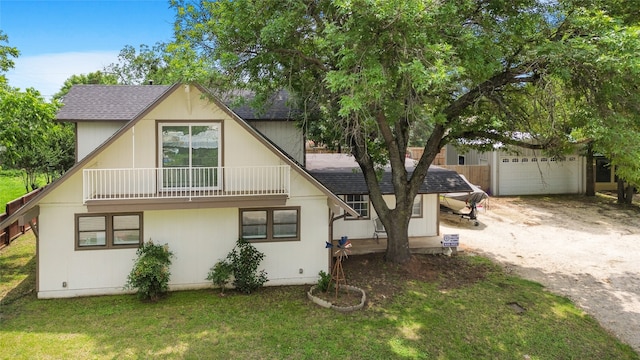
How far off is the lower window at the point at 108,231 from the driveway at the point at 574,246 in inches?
457

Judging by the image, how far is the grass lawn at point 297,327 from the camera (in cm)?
777

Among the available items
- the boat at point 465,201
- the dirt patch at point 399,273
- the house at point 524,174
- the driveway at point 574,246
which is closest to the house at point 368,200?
the dirt patch at point 399,273

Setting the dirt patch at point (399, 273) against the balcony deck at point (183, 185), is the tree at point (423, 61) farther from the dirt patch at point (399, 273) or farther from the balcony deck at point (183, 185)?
the balcony deck at point (183, 185)

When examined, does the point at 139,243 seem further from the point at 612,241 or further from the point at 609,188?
the point at 609,188

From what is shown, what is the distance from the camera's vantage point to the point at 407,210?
12.4 metres

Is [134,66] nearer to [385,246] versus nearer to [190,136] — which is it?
[190,136]

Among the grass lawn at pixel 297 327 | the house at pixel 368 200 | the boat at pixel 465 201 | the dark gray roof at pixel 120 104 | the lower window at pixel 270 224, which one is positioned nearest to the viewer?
the grass lawn at pixel 297 327

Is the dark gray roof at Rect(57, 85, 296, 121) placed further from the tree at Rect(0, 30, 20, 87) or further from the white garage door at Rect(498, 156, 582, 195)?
the white garage door at Rect(498, 156, 582, 195)

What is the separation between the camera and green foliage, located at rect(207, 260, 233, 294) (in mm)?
10141

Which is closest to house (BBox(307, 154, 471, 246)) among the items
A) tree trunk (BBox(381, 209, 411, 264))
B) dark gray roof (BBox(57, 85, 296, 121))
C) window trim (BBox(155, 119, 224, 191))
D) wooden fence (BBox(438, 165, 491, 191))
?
tree trunk (BBox(381, 209, 411, 264))

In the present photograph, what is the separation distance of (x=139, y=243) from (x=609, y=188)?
100ft

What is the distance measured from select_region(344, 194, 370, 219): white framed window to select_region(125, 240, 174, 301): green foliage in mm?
7161

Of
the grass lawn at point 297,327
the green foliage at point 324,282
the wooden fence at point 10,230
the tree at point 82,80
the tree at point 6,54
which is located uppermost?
the tree at point 82,80

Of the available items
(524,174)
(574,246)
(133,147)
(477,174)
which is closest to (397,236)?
(574,246)
